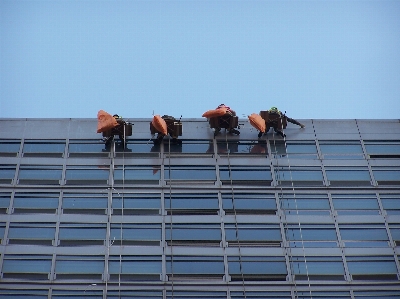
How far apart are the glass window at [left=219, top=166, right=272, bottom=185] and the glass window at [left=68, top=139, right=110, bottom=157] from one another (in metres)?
6.88

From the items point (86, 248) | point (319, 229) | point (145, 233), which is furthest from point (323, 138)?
point (86, 248)

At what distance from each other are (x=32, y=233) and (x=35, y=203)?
2.05 metres

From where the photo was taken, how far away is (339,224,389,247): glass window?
120 ft

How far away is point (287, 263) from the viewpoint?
35281 mm

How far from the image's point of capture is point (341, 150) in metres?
41.0

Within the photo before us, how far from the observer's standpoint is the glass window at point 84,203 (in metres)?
37.0

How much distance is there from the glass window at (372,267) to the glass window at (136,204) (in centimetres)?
1047

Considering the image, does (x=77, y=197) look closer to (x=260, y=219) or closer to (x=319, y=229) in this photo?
(x=260, y=219)

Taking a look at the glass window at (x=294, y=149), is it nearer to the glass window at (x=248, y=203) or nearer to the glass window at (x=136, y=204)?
the glass window at (x=248, y=203)

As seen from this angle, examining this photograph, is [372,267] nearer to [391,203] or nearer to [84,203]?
[391,203]

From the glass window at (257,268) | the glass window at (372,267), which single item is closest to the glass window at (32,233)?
the glass window at (257,268)

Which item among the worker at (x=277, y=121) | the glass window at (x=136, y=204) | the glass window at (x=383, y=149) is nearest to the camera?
the glass window at (x=136, y=204)

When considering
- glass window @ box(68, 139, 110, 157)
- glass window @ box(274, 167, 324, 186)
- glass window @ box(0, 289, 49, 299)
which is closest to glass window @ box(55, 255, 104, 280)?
glass window @ box(0, 289, 49, 299)

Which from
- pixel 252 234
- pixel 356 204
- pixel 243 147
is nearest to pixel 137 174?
pixel 243 147
